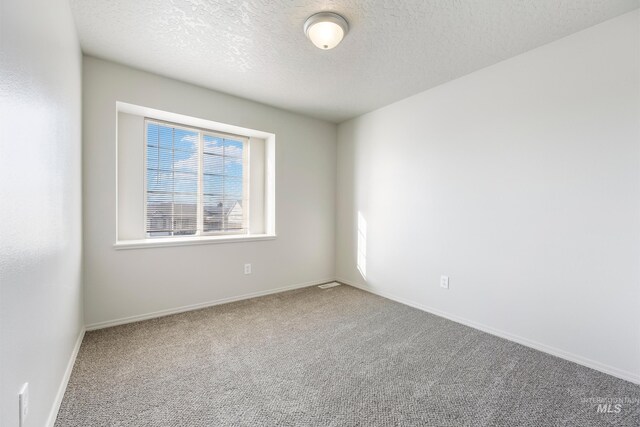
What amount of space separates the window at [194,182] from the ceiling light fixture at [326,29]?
6.39 ft

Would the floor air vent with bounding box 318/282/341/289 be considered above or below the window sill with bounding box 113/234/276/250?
below

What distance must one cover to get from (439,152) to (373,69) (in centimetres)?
112

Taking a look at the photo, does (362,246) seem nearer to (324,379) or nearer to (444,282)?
(444,282)

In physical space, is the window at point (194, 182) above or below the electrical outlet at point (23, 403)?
above

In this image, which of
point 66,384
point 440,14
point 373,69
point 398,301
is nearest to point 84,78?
point 66,384

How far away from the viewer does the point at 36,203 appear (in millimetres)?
1242

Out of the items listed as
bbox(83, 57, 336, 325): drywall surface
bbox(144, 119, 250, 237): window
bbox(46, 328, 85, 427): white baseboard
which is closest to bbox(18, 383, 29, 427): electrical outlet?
bbox(46, 328, 85, 427): white baseboard

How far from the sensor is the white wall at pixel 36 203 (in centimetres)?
96

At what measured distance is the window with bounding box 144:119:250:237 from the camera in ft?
10.2

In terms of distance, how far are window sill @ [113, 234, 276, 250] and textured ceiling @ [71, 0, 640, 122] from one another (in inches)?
67.2

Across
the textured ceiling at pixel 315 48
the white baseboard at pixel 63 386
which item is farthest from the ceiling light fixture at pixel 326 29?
the white baseboard at pixel 63 386

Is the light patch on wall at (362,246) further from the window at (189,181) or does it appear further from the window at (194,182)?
the window at (194,182)

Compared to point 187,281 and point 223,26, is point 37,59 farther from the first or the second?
point 187,281

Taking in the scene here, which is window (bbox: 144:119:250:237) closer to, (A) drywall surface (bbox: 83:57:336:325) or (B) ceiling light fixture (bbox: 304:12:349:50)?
(A) drywall surface (bbox: 83:57:336:325)
